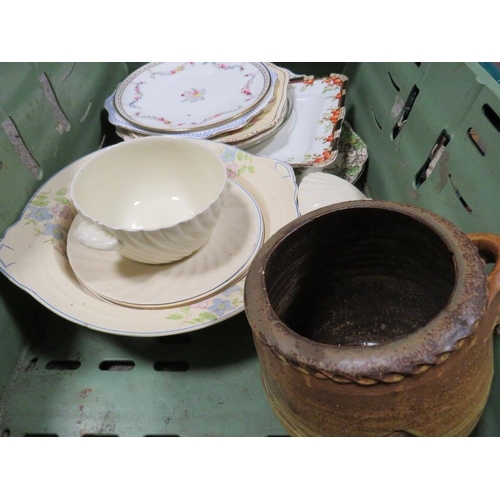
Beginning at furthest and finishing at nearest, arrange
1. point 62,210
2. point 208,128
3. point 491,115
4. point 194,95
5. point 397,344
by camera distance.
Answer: point 194,95, point 208,128, point 62,210, point 491,115, point 397,344

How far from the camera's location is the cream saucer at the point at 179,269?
1.55 ft

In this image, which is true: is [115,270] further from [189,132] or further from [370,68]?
[370,68]

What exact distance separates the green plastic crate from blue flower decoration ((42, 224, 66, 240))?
0.14ft

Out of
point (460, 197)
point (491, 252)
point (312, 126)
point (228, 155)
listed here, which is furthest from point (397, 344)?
point (312, 126)

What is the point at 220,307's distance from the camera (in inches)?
18.0

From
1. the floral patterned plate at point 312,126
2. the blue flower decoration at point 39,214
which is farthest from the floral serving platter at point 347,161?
the blue flower decoration at point 39,214

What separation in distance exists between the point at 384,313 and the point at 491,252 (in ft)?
0.53

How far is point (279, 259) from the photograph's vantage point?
384 mm

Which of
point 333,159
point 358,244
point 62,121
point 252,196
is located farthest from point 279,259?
point 62,121

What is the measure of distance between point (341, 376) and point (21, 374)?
1.32 ft

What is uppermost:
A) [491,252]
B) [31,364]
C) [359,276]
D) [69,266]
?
[491,252]

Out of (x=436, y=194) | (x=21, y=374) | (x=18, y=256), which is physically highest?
(x=436, y=194)

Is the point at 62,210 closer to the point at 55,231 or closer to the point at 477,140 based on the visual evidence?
the point at 55,231

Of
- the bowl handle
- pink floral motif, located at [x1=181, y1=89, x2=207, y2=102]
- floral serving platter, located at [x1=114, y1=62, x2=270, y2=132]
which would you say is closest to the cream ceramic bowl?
the bowl handle
